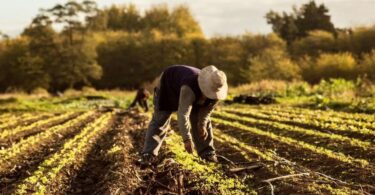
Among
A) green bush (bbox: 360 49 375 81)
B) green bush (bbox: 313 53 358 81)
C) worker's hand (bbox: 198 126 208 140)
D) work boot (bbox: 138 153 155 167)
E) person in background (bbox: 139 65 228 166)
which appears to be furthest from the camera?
green bush (bbox: 313 53 358 81)

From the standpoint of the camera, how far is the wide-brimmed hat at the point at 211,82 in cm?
688

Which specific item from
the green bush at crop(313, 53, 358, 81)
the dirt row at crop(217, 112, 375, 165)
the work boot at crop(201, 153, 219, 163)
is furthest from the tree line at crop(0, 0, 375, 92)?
the work boot at crop(201, 153, 219, 163)

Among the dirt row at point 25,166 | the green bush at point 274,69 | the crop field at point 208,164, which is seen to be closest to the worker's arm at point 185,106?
the crop field at point 208,164

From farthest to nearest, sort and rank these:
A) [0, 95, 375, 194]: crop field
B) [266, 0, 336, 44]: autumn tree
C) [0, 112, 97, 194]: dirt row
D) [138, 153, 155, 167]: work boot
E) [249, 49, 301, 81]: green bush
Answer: [266, 0, 336, 44]: autumn tree → [249, 49, 301, 81]: green bush → [138, 153, 155, 167]: work boot → [0, 112, 97, 194]: dirt row → [0, 95, 375, 194]: crop field

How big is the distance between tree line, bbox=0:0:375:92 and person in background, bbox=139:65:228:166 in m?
32.2

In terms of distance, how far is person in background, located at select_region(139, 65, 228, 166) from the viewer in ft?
22.9

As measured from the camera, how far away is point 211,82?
6.89 metres

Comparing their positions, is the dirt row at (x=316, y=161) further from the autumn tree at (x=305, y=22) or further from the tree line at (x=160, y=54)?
the autumn tree at (x=305, y=22)

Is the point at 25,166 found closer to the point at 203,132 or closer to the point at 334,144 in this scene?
the point at 203,132

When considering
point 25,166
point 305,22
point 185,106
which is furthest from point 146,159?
point 305,22

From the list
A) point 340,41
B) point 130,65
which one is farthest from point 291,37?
point 130,65

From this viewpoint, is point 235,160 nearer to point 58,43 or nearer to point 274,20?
point 58,43

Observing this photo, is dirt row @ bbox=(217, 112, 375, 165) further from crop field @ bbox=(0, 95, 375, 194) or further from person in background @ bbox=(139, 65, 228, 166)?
person in background @ bbox=(139, 65, 228, 166)

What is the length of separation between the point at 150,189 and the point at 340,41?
46401 millimetres
